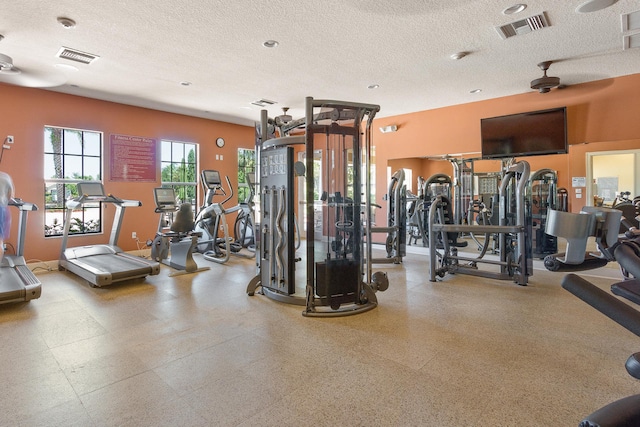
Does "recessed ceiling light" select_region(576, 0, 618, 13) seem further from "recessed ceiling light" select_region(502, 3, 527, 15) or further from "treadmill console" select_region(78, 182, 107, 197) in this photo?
"treadmill console" select_region(78, 182, 107, 197)

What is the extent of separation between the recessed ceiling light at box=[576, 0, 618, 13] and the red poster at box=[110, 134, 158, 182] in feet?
21.2

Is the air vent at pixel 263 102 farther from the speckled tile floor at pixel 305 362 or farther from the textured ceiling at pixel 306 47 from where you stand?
the speckled tile floor at pixel 305 362

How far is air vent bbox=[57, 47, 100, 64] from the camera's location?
3951 mm

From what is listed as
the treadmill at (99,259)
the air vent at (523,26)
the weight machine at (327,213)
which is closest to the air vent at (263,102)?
the weight machine at (327,213)

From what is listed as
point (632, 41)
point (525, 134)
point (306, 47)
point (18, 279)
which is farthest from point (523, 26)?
point (18, 279)

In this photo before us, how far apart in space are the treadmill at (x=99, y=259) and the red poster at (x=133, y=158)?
94 centimetres

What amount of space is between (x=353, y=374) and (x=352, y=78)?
399 centimetres

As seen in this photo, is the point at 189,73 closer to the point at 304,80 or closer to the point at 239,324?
the point at 304,80

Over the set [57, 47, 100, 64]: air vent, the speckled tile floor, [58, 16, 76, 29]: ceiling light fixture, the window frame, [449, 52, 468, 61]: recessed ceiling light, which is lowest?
the speckled tile floor

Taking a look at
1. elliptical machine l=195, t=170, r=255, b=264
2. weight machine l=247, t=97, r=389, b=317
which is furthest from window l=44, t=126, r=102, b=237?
weight machine l=247, t=97, r=389, b=317

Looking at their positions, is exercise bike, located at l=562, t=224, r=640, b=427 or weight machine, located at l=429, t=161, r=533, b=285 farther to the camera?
weight machine, located at l=429, t=161, r=533, b=285

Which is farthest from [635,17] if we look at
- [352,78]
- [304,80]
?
[304,80]

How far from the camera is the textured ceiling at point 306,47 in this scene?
309 cm

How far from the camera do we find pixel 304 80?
5039 millimetres
